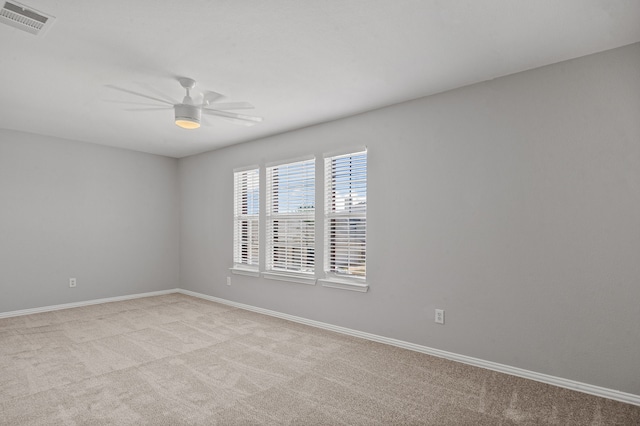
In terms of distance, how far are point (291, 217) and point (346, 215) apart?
0.94m

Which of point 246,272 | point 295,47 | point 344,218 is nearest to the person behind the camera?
point 295,47

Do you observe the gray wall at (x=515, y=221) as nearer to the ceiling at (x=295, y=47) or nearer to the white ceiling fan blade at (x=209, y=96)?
the ceiling at (x=295, y=47)

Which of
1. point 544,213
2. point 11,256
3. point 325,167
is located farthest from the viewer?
point 11,256

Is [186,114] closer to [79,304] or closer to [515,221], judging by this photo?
[515,221]

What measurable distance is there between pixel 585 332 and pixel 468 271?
93cm

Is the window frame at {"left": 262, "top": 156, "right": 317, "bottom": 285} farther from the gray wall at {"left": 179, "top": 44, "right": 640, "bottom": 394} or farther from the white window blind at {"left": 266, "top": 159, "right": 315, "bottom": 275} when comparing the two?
the gray wall at {"left": 179, "top": 44, "right": 640, "bottom": 394}

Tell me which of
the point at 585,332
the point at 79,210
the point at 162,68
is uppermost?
the point at 162,68

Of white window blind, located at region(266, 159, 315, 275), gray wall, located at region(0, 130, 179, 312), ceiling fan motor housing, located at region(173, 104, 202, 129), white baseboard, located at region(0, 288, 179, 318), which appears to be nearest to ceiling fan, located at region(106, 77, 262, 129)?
ceiling fan motor housing, located at region(173, 104, 202, 129)

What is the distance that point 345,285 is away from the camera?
409 cm

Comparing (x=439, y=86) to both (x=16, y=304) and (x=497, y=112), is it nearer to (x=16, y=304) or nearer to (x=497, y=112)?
(x=497, y=112)

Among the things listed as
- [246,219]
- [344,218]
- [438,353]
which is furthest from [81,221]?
[438,353]

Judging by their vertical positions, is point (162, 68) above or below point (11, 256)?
above

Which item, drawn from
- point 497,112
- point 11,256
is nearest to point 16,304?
point 11,256

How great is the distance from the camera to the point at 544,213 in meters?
2.85
